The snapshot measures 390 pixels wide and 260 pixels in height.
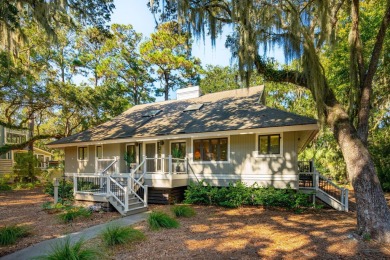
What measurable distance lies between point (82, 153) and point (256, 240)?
13228 mm

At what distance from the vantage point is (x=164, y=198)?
36.8 ft

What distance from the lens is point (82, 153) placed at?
15.8 meters

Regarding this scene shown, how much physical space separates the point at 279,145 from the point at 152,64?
21010 mm

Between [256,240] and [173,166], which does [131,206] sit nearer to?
[173,166]

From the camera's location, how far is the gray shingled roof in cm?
1048

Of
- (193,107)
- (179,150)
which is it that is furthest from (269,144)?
(193,107)

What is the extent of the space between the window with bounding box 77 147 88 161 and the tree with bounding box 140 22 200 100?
14099 mm

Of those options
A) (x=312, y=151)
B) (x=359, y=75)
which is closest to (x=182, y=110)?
(x=359, y=75)

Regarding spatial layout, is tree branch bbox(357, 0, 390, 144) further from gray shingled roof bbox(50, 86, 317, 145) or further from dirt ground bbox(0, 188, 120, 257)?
dirt ground bbox(0, 188, 120, 257)

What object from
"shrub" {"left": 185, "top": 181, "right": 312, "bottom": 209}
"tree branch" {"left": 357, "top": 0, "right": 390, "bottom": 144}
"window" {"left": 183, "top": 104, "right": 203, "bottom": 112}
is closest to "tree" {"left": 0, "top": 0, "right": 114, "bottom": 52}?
"window" {"left": 183, "top": 104, "right": 203, "bottom": 112}

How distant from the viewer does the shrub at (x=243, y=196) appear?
9469 millimetres

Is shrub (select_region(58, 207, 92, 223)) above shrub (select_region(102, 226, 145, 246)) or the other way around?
the other way around

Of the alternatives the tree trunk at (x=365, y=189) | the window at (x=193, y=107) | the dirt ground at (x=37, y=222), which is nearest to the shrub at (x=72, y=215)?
the dirt ground at (x=37, y=222)

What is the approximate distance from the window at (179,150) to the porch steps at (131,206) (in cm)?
306
